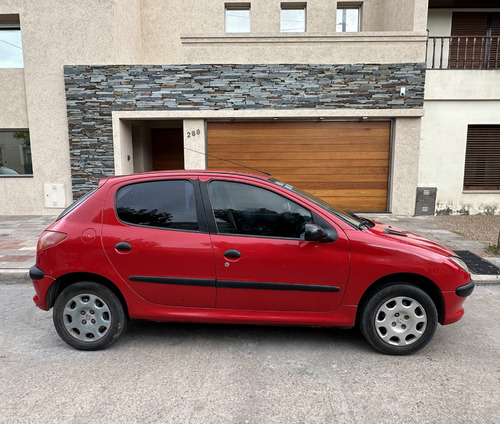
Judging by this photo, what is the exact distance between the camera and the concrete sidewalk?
5484 millimetres

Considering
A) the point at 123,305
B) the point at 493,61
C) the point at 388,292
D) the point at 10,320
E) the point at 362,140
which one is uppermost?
the point at 493,61

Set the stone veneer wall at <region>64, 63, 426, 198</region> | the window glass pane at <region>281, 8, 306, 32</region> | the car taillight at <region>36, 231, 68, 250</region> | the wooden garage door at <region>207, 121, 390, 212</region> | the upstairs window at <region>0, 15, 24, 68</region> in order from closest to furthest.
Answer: the car taillight at <region>36, 231, 68, 250</region>, the stone veneer wall at <region>64, 63, 426, 198</region>, the wooden garage door at <region>207, 121, 390, 212</region>, the upstairs window at <region>0, 15, 24, 68</region>, the window glass pane at <region>281, 8, 306, 32</region>

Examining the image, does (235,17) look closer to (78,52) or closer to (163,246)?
(78,52)

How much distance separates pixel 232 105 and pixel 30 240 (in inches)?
220

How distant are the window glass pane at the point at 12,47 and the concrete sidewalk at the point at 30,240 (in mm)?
4298

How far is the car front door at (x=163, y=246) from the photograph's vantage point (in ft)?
10.8

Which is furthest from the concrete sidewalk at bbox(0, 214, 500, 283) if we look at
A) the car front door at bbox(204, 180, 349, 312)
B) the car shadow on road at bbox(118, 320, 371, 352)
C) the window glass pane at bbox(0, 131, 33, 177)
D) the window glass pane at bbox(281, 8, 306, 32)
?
the window glass pane at bbox(281, 8, 306, 32)

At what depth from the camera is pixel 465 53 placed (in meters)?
10.9

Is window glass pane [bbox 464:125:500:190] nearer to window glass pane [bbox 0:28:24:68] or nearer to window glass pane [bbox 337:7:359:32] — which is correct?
window glass pane [bbox 337:7:359:32]

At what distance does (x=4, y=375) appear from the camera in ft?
9.94

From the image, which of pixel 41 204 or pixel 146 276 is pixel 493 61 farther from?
pixel 41 204

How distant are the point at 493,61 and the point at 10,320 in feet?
44.4

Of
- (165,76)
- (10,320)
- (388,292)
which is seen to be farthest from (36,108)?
(388,292)

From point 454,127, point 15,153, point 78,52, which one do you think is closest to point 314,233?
point 454,127
